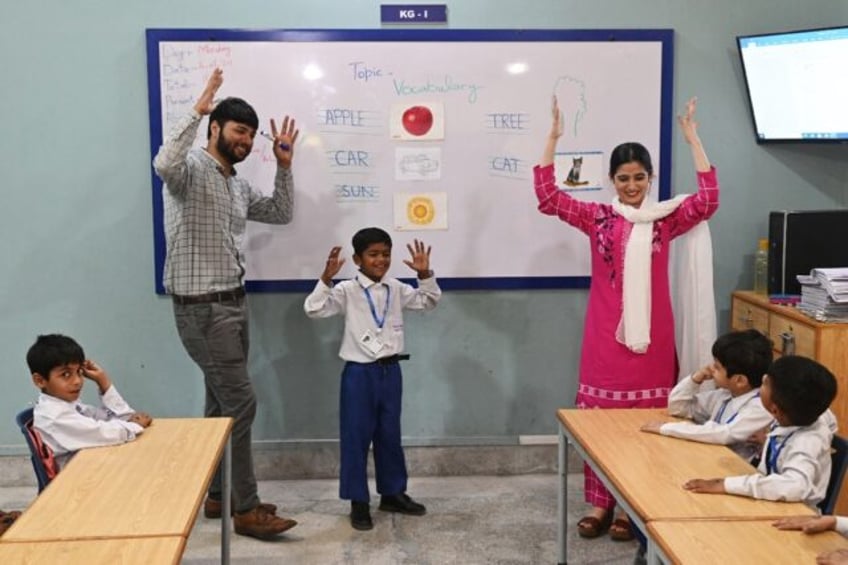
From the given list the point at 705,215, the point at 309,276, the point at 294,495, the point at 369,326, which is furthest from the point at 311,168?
the point at 705,215

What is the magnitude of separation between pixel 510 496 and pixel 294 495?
98cm

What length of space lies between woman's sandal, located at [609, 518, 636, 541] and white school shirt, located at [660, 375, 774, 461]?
79 cm

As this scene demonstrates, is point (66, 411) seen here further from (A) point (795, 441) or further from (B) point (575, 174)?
(B) point (575, 174)

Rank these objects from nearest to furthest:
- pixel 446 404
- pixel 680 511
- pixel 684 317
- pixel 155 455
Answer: pixel 680 511 → pixel 155 455 → pixel 684 317 → pixel 446 404

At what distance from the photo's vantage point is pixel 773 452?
87.7 inches

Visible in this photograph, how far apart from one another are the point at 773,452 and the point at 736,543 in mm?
476

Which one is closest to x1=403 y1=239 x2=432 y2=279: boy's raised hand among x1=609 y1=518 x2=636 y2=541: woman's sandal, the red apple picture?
the red apple picture

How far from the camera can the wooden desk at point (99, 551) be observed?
1.76 meters

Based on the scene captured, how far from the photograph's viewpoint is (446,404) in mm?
4043

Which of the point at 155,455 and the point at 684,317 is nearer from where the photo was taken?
the point at 155,455

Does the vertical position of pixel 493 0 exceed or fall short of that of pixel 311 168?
it exceeds it

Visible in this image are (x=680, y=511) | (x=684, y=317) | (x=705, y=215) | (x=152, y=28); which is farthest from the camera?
(x=152, y=28)

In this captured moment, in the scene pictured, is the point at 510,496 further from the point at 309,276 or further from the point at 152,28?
the point at 152,28

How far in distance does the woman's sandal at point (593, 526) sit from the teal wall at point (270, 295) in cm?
70
